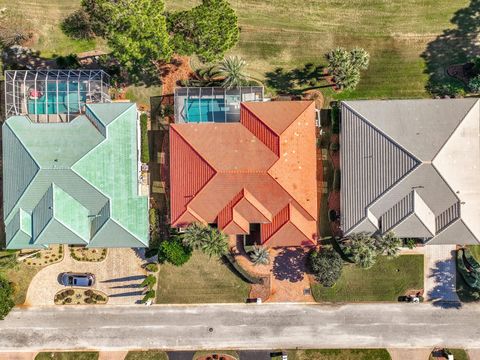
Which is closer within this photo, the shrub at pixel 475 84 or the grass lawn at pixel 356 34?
the shrub at pixel 475 84

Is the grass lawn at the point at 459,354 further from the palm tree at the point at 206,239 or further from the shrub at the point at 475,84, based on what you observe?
the shrub at the point at 475,84

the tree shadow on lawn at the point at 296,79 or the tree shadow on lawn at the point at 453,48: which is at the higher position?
the tree shadow on lawn at the point at 453,48

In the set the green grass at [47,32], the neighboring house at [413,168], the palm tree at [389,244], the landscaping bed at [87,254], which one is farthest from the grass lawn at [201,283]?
the green grass at [47,32]

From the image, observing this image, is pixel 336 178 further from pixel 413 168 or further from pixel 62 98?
pixel 62 98

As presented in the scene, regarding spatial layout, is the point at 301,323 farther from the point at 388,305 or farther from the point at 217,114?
the point at 217,114

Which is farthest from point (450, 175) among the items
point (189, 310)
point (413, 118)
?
point (189, 310)

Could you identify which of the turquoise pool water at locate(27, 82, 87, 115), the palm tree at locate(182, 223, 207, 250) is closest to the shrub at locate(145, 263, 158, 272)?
the palm tree at locate(182, 223, 207, 250)

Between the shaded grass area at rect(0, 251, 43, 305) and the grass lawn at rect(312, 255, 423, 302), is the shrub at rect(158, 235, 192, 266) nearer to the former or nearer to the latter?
the grass lawn at rect(312, 255, 423, 302)
